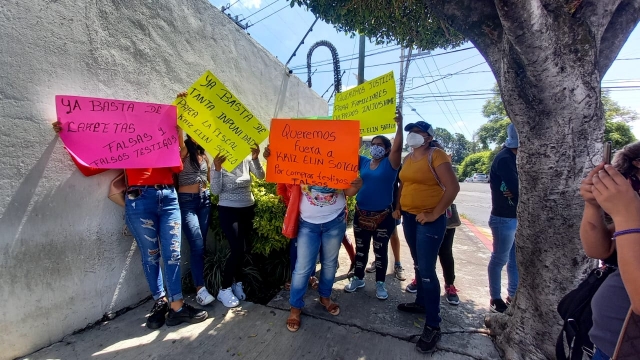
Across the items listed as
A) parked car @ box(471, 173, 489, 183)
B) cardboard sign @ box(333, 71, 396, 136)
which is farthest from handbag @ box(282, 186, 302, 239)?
parked car @ box(471, 173, 489, 183)

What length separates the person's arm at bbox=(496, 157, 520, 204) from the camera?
9.25 ft

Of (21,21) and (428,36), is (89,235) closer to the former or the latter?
(21,21)

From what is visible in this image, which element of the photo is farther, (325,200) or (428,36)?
(428,36)

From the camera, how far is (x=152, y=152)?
245 cm

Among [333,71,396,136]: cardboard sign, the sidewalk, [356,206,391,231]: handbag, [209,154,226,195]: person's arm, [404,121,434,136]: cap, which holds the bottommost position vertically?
the sidewalk

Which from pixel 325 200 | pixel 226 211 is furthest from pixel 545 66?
pixel 226 211

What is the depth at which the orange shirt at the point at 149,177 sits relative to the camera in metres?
2.46

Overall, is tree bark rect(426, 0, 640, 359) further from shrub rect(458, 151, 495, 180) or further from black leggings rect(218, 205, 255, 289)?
shrub rect(458, 151, 495, 180)

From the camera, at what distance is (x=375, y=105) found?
2.98m

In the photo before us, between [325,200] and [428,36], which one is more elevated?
[428,36]

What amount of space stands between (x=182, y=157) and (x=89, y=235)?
101 cm

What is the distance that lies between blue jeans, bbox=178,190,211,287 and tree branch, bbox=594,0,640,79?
11.3 feet

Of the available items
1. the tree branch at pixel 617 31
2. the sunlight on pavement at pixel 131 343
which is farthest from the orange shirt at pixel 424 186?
the sunlight on pavement at pixel 131 343

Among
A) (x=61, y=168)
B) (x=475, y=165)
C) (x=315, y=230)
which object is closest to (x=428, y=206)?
(x=315, y=230)
